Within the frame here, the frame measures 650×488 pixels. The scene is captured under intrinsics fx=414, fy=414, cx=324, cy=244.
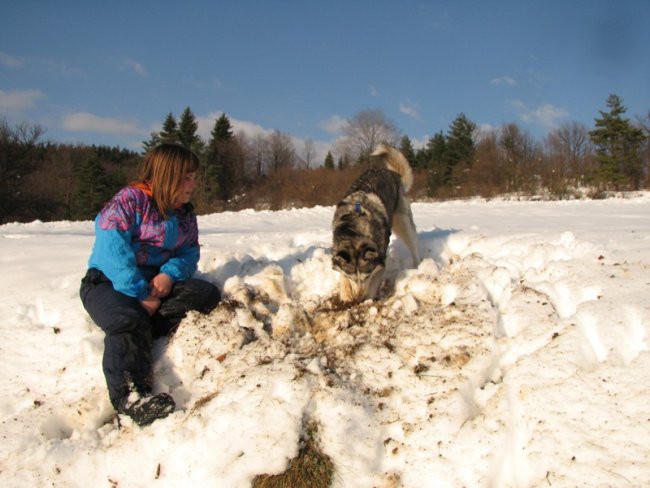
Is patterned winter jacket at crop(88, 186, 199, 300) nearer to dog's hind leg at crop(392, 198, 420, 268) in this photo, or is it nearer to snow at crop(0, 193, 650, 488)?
snow at crop(0, 193, 650, 488)

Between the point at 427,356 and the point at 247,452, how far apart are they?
138 cm

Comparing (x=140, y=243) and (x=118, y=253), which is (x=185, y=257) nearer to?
(x=140, y=243)

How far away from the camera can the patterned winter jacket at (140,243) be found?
327 centimetres

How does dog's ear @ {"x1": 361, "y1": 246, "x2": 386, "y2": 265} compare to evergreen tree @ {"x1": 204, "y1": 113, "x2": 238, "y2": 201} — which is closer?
dog's ear @ {"x1": 361, "y1": 246, "x2": 386, "y2": 265}

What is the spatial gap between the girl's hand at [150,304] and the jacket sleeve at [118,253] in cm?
4

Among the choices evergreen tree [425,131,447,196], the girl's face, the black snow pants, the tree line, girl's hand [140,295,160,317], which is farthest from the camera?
evergreen tree [425,131,447,196]

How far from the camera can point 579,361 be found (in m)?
2.54

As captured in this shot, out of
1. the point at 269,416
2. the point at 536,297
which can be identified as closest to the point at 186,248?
the point at 269,416

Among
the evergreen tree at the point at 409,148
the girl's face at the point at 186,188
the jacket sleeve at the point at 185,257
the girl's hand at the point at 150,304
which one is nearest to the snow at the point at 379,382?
the girl's hand at the point at 150,304

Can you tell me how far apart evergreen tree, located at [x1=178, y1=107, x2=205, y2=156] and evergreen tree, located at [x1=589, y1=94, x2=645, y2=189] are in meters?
32.5

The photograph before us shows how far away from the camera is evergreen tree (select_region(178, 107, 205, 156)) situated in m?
38.7

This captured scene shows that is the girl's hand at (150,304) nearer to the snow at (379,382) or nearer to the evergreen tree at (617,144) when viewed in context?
the snow at (379,382)

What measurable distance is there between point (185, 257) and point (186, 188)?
0.66m

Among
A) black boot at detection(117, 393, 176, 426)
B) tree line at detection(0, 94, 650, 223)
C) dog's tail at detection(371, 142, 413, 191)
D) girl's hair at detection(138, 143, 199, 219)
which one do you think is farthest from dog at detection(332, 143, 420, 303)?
tree line at detection(0, 94, 650, 223)
